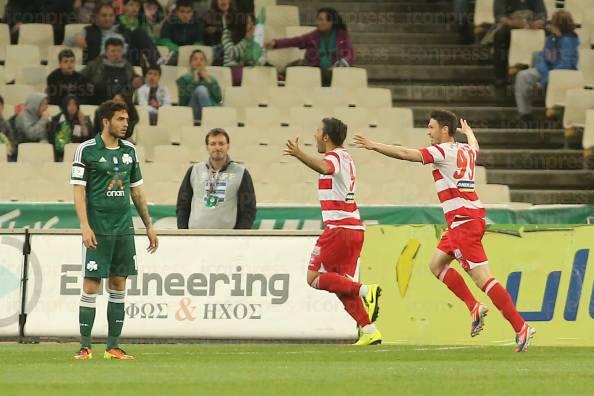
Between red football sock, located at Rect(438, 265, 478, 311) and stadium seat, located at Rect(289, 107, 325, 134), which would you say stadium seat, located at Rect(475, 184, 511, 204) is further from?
red football sock, located at Rect(438, 265, 478, 311)

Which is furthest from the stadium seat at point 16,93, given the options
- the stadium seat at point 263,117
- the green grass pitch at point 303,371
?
the green grass pitch at point 303,371

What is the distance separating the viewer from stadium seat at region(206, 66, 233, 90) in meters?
21.7

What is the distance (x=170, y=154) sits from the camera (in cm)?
1958

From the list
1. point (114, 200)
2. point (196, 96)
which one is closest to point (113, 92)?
point (196, 96)

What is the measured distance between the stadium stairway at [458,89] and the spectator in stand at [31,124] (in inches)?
219

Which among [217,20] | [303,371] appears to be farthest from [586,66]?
[303,371]

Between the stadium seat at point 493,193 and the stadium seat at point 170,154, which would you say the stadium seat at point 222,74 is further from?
the stadium seat at point 493,193

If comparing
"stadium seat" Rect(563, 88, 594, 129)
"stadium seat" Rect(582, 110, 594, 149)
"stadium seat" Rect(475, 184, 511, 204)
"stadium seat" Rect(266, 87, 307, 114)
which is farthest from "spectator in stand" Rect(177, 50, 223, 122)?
"stadium seat" Rect(582, 110, 594, 149)

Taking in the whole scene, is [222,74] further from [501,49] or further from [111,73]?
[501,49]

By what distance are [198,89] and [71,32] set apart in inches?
102

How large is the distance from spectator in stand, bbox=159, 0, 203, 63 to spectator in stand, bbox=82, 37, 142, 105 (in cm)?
174

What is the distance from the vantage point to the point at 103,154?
11.8 meters

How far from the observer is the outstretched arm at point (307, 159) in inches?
476

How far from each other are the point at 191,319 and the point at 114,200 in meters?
2.84
